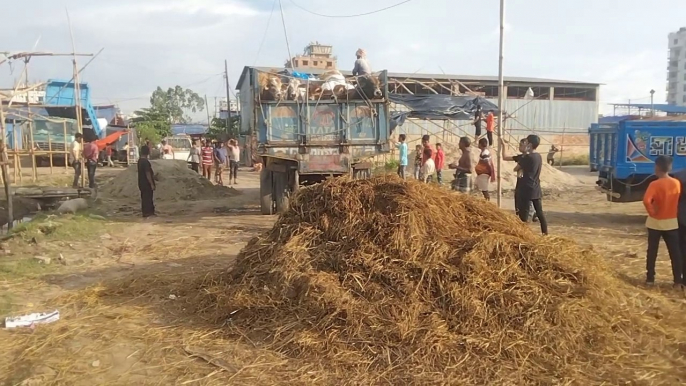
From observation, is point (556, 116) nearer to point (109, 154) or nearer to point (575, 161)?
point (575, 161)

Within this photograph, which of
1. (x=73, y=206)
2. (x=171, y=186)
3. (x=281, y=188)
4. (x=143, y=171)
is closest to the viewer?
(x=143, y=171)

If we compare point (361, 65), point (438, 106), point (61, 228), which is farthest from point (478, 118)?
point (61, 228)

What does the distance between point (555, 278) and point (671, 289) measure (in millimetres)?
1954

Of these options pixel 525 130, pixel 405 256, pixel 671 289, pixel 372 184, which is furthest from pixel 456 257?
pixel 525 130

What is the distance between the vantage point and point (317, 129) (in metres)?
10.3

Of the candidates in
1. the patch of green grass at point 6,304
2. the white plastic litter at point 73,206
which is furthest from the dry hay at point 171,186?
the patch of green grass at point 6,304

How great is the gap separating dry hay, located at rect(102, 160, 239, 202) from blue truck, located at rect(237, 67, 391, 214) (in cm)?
539

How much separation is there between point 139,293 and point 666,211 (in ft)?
18.0

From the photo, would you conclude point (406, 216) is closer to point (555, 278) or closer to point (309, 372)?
point (555, 278)

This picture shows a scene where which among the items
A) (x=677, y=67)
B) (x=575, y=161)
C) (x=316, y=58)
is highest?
(x=677, y=67)

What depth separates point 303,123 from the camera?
10211 mm

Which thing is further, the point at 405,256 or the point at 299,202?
the point at 299,202

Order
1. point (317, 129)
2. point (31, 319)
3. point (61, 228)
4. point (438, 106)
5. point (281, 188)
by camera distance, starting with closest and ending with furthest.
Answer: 1. point (31, 319)
2. point (61, 228)
3. point (317, 129)
4. point (281, 188)
5. point (438, 106)

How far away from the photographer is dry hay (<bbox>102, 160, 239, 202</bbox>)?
15016 mm
